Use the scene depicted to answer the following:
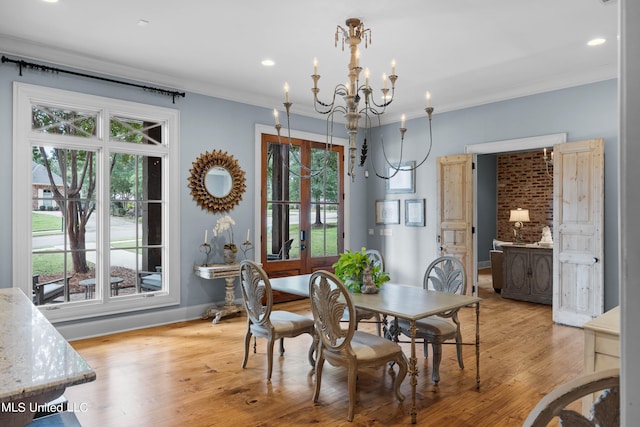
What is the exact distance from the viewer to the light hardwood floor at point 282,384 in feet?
8.64

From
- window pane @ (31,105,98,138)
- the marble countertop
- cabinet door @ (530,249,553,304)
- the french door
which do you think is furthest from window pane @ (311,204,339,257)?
the marble countertop

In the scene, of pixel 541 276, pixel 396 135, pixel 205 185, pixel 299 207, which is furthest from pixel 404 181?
pixel 205 185

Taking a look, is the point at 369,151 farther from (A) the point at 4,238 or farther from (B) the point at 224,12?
(A) the point at 4,238

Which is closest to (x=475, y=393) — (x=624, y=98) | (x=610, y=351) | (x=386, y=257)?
(x=610, y=351)

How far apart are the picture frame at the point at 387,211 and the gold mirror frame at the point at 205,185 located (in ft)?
7.97

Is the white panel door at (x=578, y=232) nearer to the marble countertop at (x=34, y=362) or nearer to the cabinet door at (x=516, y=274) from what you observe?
the cabinet door at (x=516, y=274)

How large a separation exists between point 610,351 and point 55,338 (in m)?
1.97

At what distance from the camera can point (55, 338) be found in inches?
54.2

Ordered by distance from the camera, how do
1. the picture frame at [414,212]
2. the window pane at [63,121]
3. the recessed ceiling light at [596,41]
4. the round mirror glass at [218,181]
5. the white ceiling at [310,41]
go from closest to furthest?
the white ceiling at [310,41] < the recessed ceiling light at [596,41] < the window pane at [63,121] < the round mirror glass at [218,181] < the picture frame at [414,212]

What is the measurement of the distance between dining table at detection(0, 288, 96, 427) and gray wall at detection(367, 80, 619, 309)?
5.00 metres

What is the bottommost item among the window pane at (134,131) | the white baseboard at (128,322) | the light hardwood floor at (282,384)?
the light hardwood floor at (282,384)

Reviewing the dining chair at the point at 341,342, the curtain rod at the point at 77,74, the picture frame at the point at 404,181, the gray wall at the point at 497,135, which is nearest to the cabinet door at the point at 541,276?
the gray wall at the point at 497,135

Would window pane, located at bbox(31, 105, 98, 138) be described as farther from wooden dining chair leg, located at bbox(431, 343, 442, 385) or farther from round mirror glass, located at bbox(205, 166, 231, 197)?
wooden dining chair leg, located at bbox(431, 343, 442, 385)

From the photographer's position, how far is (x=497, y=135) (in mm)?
5523
